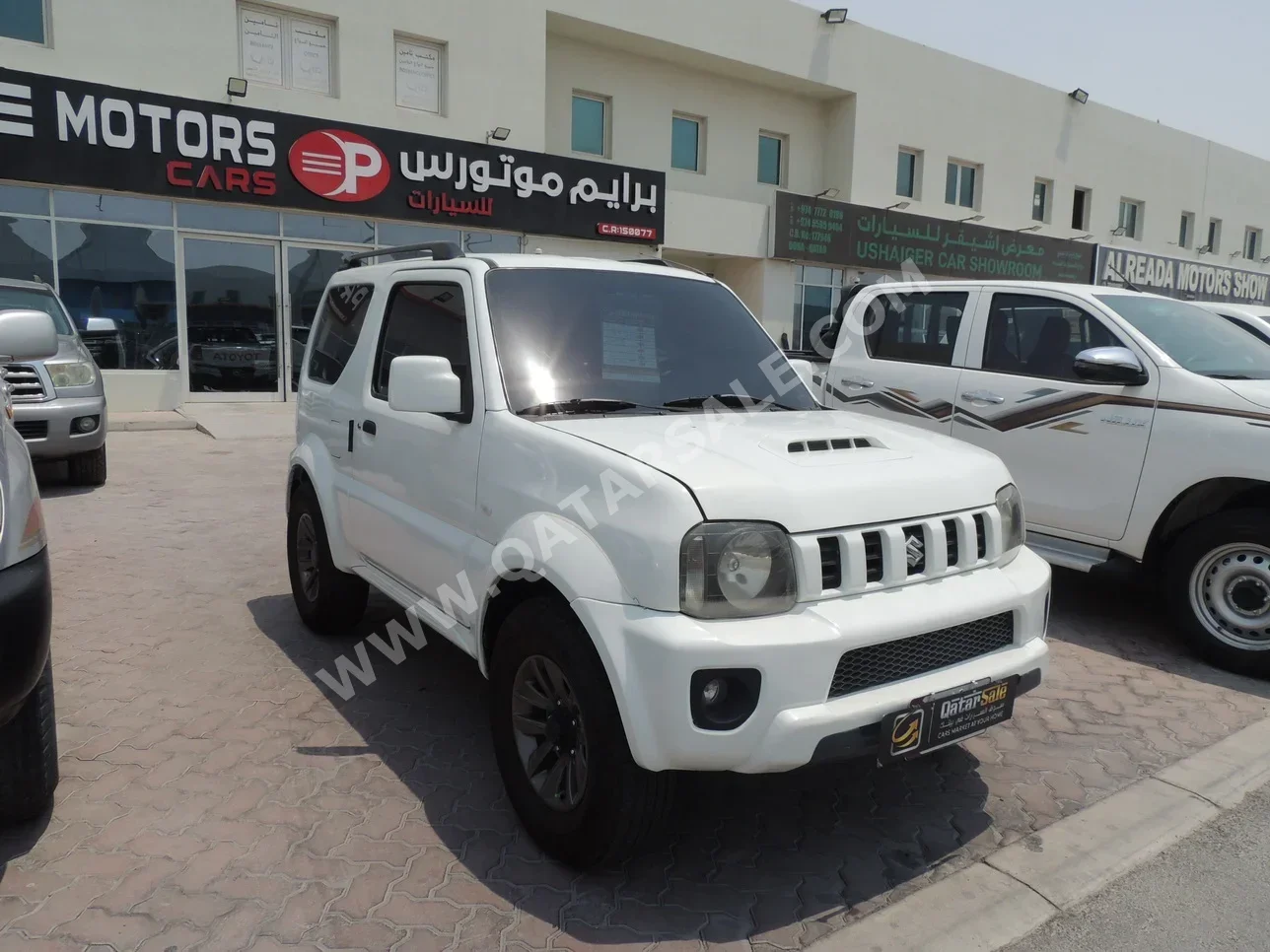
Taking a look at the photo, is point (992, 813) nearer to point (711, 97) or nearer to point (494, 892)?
point (494, 892)

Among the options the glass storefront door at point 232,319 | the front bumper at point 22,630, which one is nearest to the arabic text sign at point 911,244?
the glass storefront door at point 232,319

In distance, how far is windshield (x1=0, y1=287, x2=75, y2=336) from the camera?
8344mm

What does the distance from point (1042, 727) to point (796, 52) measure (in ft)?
63.1

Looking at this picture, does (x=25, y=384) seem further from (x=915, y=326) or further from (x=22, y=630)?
(x=915, y=326)

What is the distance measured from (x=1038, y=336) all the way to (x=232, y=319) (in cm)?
1292

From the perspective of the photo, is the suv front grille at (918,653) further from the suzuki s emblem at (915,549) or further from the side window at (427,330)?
the side window at (427,330)

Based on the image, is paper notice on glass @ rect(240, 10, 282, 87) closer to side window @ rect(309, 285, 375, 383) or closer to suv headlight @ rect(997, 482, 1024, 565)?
side window @ rect(309, 285, 375, 383)

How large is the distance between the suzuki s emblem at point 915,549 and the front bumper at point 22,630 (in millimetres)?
2463

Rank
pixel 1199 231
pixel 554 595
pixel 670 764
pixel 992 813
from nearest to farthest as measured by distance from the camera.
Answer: pixel 670 764 < pixel 554 595 < pixel 992 813 < pixel 1199 231

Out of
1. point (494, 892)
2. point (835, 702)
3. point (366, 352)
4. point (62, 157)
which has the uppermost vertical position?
point (62, 157)

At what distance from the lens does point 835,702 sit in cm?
251

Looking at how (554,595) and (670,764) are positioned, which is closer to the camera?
(670,764)

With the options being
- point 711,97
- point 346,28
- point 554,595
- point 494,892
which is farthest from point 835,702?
point 711,97

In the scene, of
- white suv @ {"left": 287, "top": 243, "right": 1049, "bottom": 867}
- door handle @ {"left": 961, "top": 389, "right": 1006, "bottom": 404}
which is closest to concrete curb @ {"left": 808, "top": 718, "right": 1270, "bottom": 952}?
white suv @ {"left": 287, "top": 243, "right": 1049, "bottom": 867}
